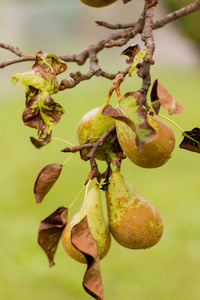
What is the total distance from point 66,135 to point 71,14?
11.7m

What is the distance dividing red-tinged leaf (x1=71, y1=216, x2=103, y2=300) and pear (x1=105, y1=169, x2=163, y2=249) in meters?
0.13

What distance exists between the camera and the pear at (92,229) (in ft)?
3.26

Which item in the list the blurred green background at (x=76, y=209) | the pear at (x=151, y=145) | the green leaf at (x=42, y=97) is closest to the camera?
the pear at (x=151, y=145)

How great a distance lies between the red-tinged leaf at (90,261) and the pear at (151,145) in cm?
16

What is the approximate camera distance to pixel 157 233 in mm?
1045

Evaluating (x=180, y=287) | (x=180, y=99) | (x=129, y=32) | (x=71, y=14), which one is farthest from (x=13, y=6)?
(x=129, y=32)

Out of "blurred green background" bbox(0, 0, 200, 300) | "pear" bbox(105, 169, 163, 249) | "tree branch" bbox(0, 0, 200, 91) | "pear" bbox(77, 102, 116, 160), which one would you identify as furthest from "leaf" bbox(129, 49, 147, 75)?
"blurred green background" bbox(0, 0, 200, 300)

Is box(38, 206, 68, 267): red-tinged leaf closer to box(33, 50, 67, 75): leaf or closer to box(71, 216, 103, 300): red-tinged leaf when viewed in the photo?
box(71, 216, 103, 300): red-tinged leaf

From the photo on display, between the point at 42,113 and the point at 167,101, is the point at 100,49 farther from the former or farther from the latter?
the point at 167,101

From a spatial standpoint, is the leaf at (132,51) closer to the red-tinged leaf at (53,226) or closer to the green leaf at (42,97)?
the green leaf at (42,97)

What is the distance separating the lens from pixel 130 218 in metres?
1.02

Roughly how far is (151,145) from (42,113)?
0.24 meters

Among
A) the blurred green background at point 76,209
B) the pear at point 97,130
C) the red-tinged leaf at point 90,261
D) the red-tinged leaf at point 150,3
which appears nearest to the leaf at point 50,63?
the pear at point 97,130

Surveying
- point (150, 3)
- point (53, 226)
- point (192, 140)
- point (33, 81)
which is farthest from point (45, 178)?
point (150, 3)
